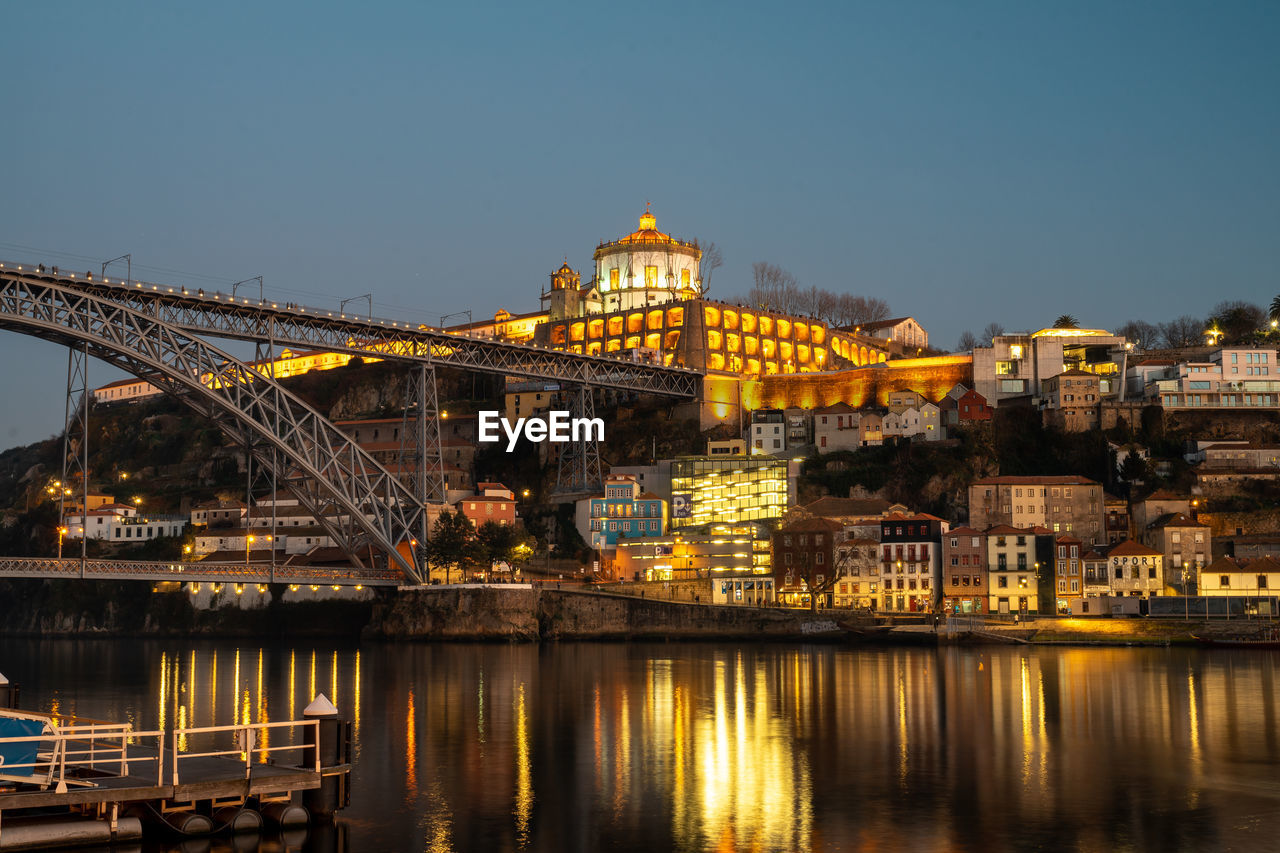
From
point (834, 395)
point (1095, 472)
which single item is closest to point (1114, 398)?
point (1095, 472)

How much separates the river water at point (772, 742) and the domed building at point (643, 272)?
54.2 m

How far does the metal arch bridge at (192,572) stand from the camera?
57.3m

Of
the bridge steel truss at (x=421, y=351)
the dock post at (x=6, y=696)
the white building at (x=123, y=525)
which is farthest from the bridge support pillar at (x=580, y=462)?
the dock post at (x=6, y=696)

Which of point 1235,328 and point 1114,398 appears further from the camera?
point 1235,328

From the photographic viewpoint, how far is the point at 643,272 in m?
109

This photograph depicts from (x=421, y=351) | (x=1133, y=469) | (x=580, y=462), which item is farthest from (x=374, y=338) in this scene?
(x=1133, y=469)

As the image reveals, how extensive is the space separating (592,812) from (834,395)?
66.1 meters

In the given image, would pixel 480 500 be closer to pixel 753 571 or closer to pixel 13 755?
pixel 753 571

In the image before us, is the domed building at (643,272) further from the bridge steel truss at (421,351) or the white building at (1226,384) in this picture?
the white building at (1226,384)

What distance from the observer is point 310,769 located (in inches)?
792

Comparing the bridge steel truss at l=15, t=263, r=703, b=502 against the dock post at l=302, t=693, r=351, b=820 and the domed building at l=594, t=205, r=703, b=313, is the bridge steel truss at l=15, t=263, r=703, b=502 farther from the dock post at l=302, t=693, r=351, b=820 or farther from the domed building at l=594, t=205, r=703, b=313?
the dock post at l=302, t=693, r=351, b=820

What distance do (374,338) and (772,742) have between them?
40764 millimetres

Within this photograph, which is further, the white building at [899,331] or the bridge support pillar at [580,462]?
the white building at [899,331]

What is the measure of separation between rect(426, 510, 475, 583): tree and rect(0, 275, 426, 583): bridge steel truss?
0.76 m
